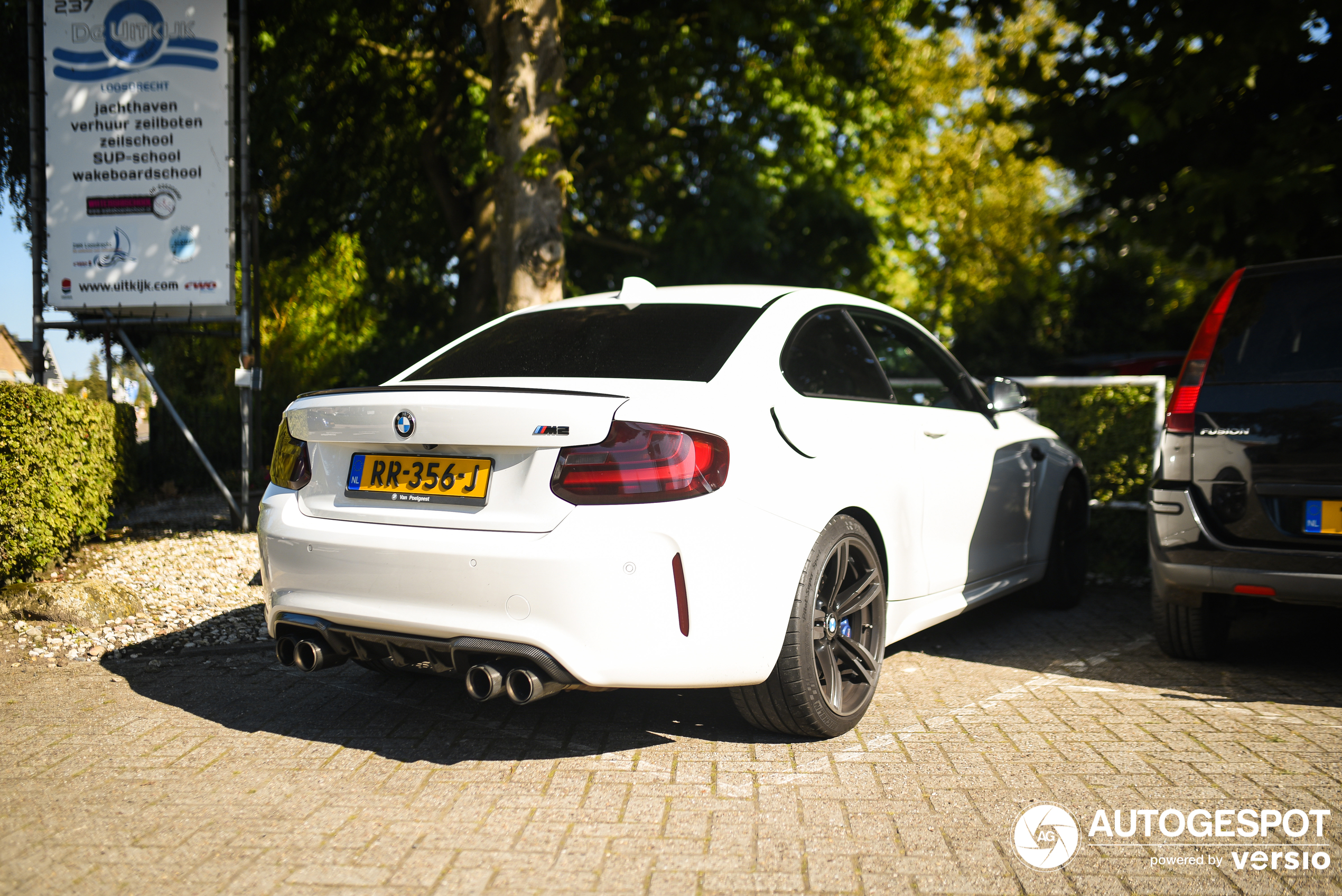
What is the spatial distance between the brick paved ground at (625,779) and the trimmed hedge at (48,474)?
1.27 meters

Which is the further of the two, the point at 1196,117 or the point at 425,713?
the point at 1196,117

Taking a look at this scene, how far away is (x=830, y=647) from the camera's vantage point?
3816 millimetres

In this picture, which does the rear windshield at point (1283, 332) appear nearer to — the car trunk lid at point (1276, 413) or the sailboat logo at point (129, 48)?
the car trunk lid at point (1276, 413)

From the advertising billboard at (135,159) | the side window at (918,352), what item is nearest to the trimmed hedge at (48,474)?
the advertising billboard at (135,159)

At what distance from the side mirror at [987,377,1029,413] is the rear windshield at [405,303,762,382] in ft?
5.50

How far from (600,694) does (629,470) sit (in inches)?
62.3

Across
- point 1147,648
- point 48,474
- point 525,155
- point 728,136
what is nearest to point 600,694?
point 1147,648

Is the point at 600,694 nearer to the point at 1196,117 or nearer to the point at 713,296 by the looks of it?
the point at 713,296

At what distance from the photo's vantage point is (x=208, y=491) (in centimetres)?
1305

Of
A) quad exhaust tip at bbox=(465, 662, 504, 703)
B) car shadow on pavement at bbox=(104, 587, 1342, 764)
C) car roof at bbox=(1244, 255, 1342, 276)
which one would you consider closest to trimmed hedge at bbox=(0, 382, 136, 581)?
car shadow on pavement at bbox=(104, 587, 1342, 764)

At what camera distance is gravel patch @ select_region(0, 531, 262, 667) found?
5285 millimetres

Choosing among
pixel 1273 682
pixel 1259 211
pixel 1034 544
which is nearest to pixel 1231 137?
pixel 1259 211

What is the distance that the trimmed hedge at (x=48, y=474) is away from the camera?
227 inches

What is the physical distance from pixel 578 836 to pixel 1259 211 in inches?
333
